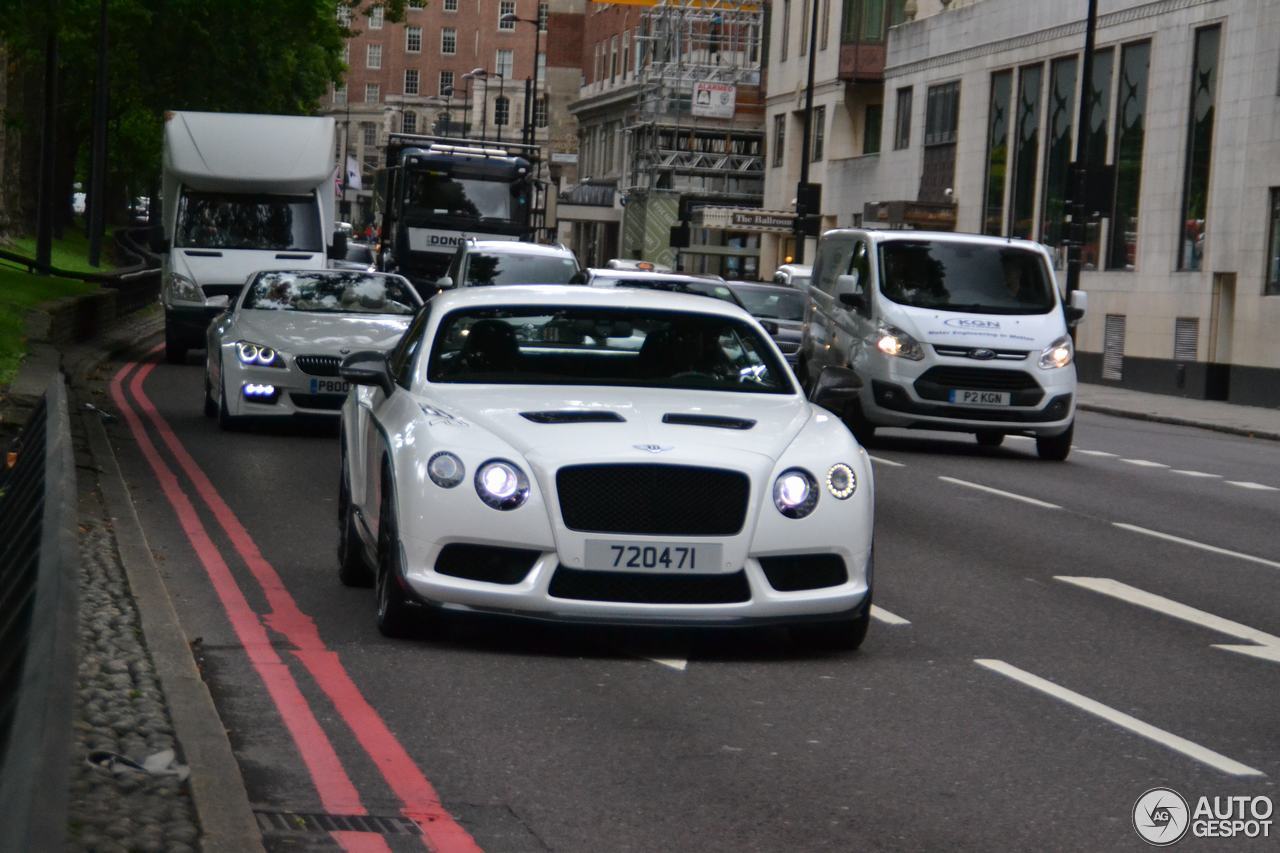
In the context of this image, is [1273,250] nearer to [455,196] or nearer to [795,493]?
[455,196]

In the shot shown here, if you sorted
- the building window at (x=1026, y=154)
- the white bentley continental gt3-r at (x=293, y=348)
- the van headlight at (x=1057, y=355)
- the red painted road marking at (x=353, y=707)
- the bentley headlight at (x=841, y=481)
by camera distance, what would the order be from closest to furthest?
the red painted road marking at (x=353, y=707) → the bentley headlight at (x=841, y=481) → the white bentley continental gt3-r at (x=293, y=348) → the van headlight at (x=1057, y=355) → the building window at (x=1026, y=154)

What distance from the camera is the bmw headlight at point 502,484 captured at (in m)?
8.20

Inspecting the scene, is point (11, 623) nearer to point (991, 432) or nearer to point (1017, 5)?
point (991, 432)

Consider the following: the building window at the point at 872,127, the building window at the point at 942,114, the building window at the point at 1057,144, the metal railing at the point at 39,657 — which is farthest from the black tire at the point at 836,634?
the building window at the point at 872,127

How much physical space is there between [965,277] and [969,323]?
84 centimetres

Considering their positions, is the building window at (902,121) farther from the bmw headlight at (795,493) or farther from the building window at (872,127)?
the bmw headlight at (795,493)

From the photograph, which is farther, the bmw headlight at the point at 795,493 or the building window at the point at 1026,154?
the building window at the point at 1026,154

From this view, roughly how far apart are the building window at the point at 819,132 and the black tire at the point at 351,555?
186ft

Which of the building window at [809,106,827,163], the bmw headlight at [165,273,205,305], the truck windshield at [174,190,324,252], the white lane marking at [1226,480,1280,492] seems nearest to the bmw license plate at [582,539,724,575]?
the white lane marking at [1226,480,1280,492]

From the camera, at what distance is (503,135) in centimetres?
15275

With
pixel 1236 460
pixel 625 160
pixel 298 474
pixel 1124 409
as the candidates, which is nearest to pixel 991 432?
pixel 1236 460

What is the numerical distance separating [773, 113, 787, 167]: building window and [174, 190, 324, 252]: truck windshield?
41885 millimetres

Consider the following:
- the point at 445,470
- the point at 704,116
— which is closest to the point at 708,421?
the point at 445,470

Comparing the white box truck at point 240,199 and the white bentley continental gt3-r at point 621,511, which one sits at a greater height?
the white box truck at point 240,199
